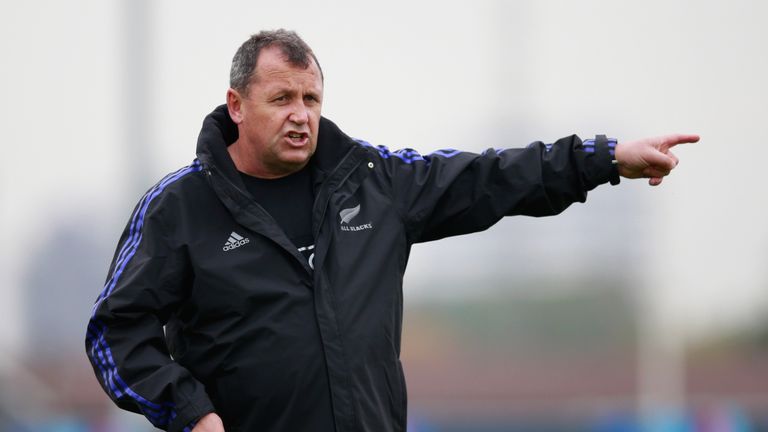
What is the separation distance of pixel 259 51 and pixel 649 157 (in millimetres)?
1142

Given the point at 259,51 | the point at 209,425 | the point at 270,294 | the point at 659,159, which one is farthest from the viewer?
the point at 259,51

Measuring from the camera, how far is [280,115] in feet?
10.8

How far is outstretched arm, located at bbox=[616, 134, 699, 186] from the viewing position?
3258 millimetres

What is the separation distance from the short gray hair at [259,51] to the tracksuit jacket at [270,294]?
0.63 feet

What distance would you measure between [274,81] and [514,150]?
2.37 ft

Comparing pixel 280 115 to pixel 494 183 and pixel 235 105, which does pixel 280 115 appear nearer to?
pixel 235 105

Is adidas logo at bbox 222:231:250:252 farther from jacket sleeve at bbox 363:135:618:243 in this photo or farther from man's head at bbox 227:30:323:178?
jacket sleeve at bbox 363:135:618:243

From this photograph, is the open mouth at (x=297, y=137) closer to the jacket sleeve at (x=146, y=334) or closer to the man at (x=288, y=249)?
the man at (x=288, y=249)

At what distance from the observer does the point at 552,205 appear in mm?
3379

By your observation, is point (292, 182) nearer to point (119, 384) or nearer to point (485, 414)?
point (119, 384)

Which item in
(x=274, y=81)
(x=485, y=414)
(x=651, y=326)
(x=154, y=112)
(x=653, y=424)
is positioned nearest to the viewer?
(x=274, y=81)

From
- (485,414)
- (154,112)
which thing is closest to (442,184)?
(154,112)

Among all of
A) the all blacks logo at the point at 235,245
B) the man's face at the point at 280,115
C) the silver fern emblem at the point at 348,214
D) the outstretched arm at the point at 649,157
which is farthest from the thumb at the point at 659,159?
the all blacks logo at the point at 235,245

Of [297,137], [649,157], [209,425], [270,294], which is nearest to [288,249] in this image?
[270,294]
